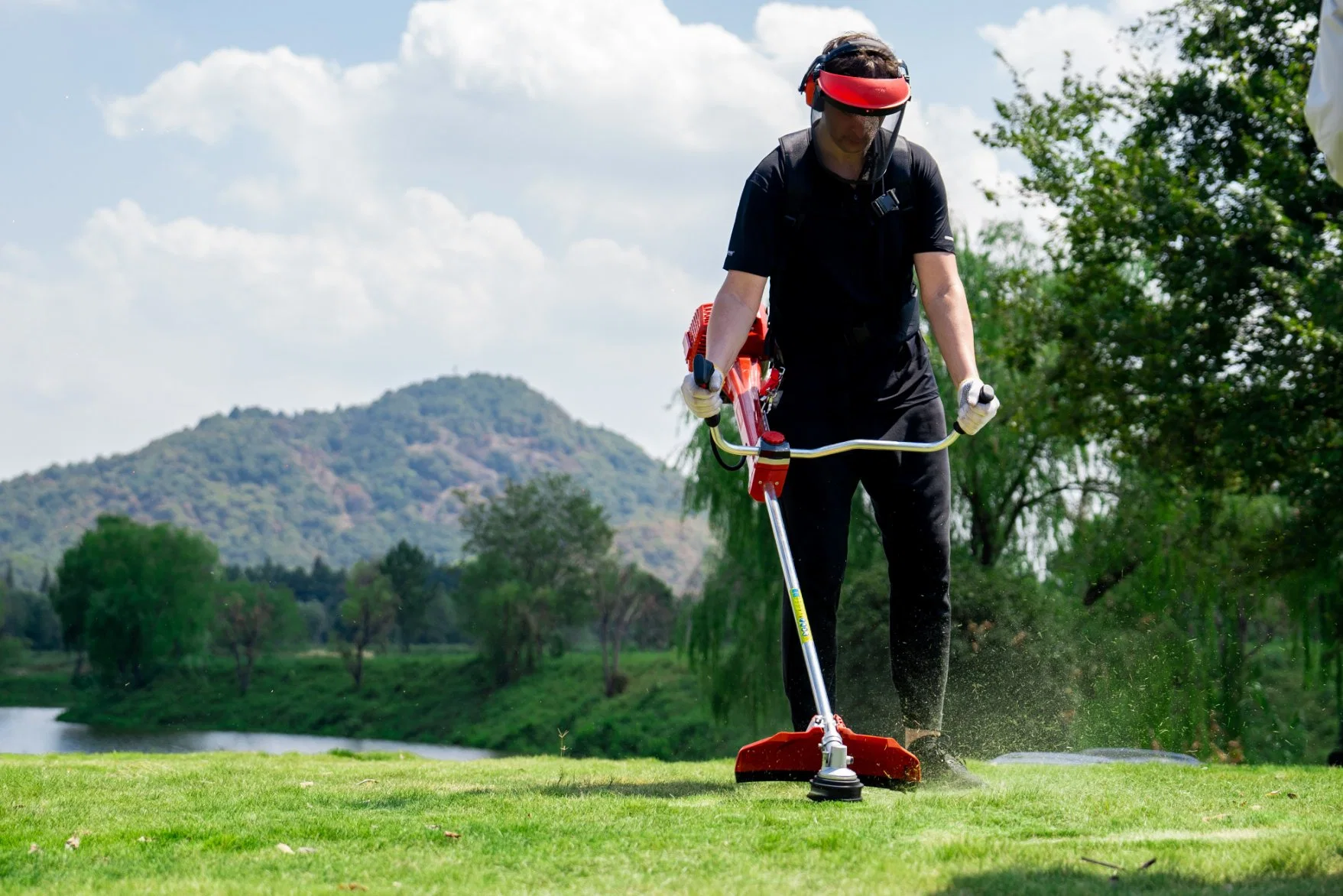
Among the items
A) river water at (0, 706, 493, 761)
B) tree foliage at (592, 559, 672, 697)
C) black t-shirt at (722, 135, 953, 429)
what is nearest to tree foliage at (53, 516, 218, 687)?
river water at (0, 706, 493, 761)

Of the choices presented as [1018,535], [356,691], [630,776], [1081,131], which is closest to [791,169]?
[630,776]

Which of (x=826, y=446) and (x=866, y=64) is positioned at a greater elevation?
(x=866, y=64)

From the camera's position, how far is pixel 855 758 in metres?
4.53

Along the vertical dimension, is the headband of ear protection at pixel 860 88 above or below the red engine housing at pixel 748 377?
above

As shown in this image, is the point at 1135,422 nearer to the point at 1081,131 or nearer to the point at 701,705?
the point at 1081,131

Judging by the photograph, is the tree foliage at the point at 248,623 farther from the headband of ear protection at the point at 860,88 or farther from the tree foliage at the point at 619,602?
the headband of ear protection at the point at 860,88

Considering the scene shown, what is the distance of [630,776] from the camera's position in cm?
550

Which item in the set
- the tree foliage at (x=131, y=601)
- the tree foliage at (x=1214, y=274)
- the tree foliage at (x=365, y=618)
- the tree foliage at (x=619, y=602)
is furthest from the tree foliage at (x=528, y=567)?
the tree foliage at (x=1214, y=274)

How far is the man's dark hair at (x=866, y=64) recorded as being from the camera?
4711 millimetres

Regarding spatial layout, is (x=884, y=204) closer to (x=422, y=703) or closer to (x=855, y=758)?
(x=855, y=758)

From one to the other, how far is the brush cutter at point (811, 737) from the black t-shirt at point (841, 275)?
0.77 ft

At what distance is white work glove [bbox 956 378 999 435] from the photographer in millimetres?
4527

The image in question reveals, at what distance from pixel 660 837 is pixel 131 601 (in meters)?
79.2

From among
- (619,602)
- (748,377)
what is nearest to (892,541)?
(748,377)
